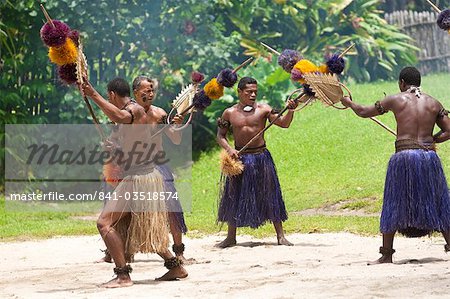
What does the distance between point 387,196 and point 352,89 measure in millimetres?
11305

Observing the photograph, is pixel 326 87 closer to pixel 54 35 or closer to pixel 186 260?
pixel 186 260

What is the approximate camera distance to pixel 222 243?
10359 millimetres

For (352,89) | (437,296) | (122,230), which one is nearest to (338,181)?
(352,89)

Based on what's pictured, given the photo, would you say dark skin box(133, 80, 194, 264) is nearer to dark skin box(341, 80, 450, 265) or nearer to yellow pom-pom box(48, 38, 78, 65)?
yellow pom-pom box(48, 38, 78, 65)

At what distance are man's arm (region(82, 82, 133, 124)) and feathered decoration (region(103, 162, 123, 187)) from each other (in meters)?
0.61

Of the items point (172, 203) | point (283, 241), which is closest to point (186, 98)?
point (172, 203)

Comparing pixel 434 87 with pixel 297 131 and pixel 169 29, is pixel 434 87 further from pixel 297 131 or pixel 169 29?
pixel 169 29

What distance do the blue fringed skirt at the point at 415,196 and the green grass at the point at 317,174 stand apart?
7.46ft

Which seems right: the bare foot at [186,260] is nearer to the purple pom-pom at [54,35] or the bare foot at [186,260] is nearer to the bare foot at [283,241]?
the bare foot at [283,241]

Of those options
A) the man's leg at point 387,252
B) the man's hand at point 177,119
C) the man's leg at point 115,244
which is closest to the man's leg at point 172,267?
the man's leg at point 115,244

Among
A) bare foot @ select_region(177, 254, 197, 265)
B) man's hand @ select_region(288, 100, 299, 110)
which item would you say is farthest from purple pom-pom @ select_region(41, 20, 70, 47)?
man's hand @ select_region(288, 100, 299, 110)

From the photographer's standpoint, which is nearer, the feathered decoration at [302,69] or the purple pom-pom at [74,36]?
the purple pom-pom at [74,36]

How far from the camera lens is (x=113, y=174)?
893 centimetres

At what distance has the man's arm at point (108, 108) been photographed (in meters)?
7.44
